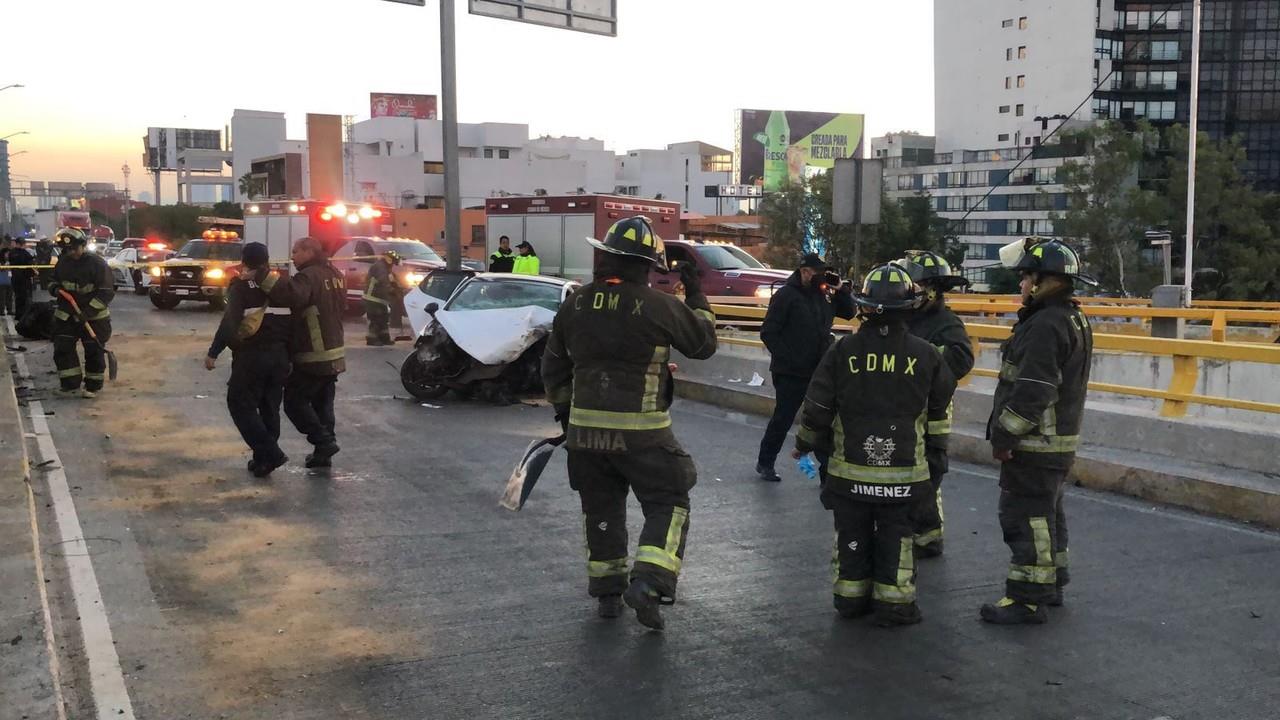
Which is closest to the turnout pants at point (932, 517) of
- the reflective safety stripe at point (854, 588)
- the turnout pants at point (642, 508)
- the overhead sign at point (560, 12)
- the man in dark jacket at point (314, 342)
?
the reflective safety stripe at point (854, 588)

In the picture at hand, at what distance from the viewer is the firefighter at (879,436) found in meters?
5.46

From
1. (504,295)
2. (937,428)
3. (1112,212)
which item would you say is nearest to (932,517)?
(937,428)

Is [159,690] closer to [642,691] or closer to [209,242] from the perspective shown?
[642,691]

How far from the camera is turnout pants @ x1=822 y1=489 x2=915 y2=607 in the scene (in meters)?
5.50

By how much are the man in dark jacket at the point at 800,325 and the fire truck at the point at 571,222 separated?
16.1 metres

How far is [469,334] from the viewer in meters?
13.3

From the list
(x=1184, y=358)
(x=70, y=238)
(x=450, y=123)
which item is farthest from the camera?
(x=450, y=123)

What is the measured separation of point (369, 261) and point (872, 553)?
20105mm

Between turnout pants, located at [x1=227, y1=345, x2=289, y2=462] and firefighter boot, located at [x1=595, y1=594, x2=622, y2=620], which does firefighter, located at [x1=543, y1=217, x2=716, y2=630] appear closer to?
firefighter boot, located at [x1=595, y1=594, x2=622, y2=620]

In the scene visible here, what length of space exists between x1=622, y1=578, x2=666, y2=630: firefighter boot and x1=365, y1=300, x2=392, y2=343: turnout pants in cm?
1508

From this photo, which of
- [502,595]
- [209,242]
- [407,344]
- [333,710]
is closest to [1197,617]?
[502,595]

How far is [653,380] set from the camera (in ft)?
17.7

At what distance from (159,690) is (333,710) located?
75 cm

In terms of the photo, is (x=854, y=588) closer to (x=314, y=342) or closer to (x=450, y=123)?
(x=314, y=342)
